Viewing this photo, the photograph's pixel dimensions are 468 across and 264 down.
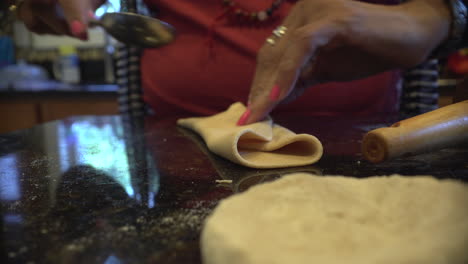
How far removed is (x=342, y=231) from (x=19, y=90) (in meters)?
2.23

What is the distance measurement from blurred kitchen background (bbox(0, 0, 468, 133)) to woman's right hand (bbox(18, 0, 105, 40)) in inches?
38.3

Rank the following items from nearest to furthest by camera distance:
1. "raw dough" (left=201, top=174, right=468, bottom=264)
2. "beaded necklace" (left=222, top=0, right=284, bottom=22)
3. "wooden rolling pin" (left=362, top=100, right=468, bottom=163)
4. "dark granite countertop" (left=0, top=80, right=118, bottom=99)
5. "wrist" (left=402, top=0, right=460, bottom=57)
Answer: "raw dough" (left=201, top=174, right=468, bottom=264)
"wooden rolling pin" (left=362, top=100, right=468, bottom=163)
"wrist" (left=402, top=0, right=460, bottom=57)
"beaded necklace" (left=222, top=0, right=284, bottom=22)
"dark granite countertop" (left=0, top=80, right=118, bottom=99)

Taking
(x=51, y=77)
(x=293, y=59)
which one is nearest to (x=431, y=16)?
(x=293, y=59)

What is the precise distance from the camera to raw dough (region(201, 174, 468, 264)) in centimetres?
22

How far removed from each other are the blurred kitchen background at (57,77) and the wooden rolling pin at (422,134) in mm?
1426

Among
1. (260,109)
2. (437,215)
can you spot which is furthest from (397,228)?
(260,109)

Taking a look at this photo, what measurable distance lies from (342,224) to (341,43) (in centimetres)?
54

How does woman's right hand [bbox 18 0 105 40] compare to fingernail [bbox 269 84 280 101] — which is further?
woman's right hand [bbox 18 0 105 40]

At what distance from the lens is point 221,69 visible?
3.49ft

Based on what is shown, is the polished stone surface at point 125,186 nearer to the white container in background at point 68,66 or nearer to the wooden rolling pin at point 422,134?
the wooden rolling pin at point 422,134

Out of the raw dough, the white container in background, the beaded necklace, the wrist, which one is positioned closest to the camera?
the raw dough

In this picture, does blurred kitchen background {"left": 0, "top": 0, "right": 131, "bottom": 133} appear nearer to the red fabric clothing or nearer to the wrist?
the red fabric clothing

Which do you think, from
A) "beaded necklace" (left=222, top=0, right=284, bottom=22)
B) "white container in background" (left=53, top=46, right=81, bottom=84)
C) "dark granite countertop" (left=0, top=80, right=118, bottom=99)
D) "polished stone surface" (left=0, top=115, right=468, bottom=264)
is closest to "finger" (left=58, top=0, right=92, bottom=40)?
"polished stone surface" (left=0, top=115, right=468, bottom=264)

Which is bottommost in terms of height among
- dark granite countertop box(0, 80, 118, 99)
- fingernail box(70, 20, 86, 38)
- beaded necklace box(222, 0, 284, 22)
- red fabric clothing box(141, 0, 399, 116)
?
dark granite countertop box(0, 80, 118, 99)
